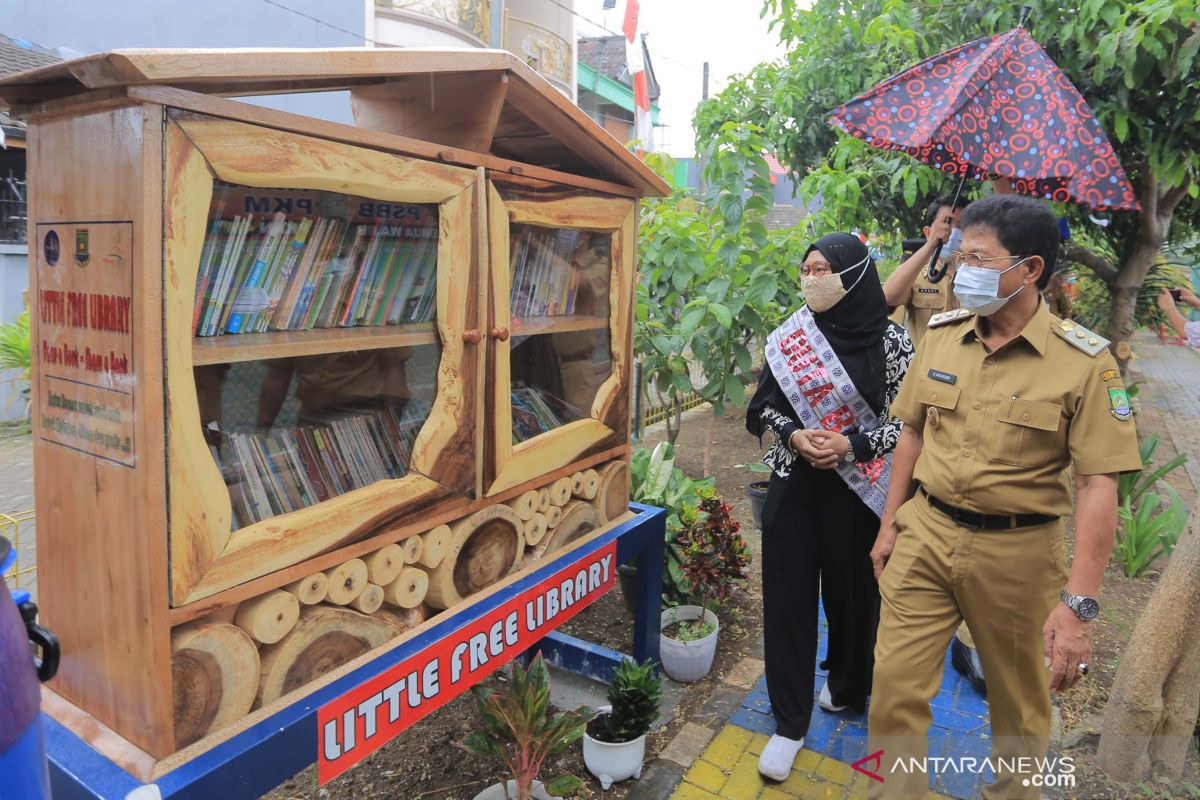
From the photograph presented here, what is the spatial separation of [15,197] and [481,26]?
6.21m

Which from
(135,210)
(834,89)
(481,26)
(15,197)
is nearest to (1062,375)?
(135,210)

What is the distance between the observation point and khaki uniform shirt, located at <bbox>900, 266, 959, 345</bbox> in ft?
A: 11.4

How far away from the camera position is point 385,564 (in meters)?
1.93

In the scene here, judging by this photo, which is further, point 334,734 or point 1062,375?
point 1062,375

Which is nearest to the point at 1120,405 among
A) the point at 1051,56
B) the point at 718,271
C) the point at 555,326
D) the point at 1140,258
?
the point at 555,326

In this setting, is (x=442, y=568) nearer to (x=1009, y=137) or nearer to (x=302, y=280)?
(x=302, y=280)

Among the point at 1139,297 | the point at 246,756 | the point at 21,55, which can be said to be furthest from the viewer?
the point at 1139,297

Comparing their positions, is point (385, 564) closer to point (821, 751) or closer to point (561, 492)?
point (561, 492)

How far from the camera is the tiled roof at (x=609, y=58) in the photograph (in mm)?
22859

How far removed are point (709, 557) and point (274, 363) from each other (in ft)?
6.39

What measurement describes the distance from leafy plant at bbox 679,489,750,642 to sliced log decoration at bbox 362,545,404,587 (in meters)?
1.57

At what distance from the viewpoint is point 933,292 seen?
138 inches

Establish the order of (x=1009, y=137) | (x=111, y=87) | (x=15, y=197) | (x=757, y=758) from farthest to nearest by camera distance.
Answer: (x=15, y=197) → (x=1009, y=137) → (x=757, y=758) → (x=111, y=87)

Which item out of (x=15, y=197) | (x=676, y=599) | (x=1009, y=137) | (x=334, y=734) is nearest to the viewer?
(x=334, y=734)
